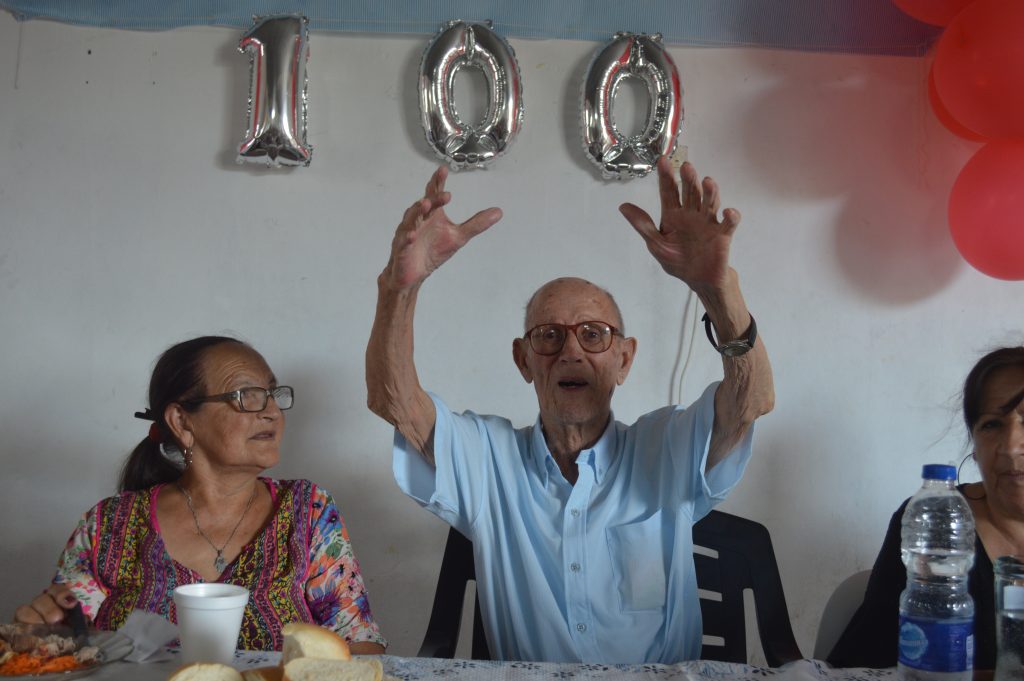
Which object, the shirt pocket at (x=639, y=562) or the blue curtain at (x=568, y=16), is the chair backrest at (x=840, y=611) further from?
the blue curtain at (x=568, y=16)

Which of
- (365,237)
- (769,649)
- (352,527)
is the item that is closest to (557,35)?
(365,237)

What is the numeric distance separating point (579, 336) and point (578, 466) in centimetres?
26

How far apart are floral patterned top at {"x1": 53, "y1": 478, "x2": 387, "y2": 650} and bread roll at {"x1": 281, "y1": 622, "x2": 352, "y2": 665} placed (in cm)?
66

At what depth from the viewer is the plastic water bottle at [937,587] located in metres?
1.02

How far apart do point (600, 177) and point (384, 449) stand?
0.93 meters

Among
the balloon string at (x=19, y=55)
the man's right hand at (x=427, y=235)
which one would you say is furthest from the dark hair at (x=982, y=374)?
the balloon string at (x=19, y=55)

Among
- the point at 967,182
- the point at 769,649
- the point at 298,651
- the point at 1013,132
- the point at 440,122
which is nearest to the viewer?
the point at 298,651

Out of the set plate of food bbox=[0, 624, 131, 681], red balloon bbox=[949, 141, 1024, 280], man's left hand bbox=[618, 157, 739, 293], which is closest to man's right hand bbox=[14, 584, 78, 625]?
plate of food bbox=[0, 624, 131, 681]

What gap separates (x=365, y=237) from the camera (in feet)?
7.81

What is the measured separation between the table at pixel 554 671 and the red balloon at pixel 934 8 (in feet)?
5.18

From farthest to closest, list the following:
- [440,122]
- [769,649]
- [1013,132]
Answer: [440,122] → [1013,132] → [769,649]

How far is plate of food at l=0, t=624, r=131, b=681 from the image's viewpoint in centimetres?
113

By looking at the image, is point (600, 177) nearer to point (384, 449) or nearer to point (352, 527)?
point (384, 449)

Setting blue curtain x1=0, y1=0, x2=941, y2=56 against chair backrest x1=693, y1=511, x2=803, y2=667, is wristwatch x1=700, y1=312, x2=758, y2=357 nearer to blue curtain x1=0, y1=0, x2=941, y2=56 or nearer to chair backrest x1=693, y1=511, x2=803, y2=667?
chair backrest x1=693, y1=511, x2=803, y2=667
